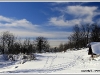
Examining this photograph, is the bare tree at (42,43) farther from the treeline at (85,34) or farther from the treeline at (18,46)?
the treeline at (85,34)

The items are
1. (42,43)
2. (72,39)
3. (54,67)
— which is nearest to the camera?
(54,67)

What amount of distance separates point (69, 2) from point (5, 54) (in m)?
6.05

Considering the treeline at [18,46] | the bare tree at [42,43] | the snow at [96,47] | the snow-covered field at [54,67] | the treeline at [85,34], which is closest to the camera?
the snow-covered field at [54,67]

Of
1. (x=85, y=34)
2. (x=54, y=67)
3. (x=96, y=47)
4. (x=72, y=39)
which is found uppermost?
(x=85, y=34)

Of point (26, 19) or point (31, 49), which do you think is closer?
point (26, 19)

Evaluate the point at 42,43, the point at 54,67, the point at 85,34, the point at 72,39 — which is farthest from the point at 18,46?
the point at 85,34

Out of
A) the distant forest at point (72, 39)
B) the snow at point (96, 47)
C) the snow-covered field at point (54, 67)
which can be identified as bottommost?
the snow-covered field at point (54, 67)

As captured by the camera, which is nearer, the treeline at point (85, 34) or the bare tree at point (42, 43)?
the treeline at point (85, 34)

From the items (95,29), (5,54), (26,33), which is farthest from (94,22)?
(5,54)

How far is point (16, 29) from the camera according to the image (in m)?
6.90

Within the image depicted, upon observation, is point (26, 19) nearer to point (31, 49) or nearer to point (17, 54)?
point (31, 49)

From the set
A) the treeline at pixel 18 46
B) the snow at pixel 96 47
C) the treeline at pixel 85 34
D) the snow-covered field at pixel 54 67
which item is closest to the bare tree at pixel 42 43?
the treeline at pixel 18 46

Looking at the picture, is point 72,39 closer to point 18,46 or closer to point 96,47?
point 96,47

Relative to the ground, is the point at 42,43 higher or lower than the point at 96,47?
higher
